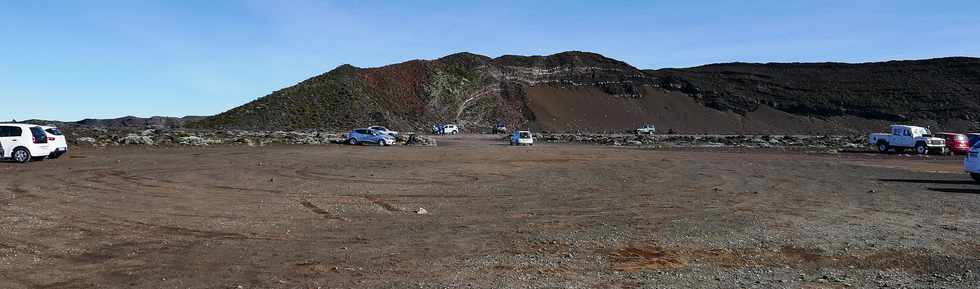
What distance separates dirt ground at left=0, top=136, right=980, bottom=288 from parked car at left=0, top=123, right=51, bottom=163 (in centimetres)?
720

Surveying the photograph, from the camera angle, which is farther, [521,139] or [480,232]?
[521,139]

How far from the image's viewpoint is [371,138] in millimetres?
54375

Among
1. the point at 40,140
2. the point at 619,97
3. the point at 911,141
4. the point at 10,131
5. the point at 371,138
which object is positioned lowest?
the point at 911,141

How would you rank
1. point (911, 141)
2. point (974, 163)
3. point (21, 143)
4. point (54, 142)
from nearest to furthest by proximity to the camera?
point (974, 163) < point (21, 143) < point (54, 142) < point (911, 141)

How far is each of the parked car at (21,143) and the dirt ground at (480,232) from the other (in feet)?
23.6

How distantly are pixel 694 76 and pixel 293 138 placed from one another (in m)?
84.0

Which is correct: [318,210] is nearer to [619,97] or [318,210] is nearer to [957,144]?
[957,144]

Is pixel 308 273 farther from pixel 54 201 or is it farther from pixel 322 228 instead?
pixel 54 201

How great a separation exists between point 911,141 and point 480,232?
43.7 metres

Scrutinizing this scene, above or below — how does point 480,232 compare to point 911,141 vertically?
above

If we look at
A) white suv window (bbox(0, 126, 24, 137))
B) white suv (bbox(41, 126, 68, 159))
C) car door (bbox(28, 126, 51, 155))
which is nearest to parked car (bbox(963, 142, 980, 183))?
car door (bbox(28, 126, 51, 155))

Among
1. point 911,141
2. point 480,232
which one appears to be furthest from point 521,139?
point 480,232

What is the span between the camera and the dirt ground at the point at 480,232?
8247mm

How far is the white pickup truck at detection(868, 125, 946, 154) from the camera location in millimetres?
44953
